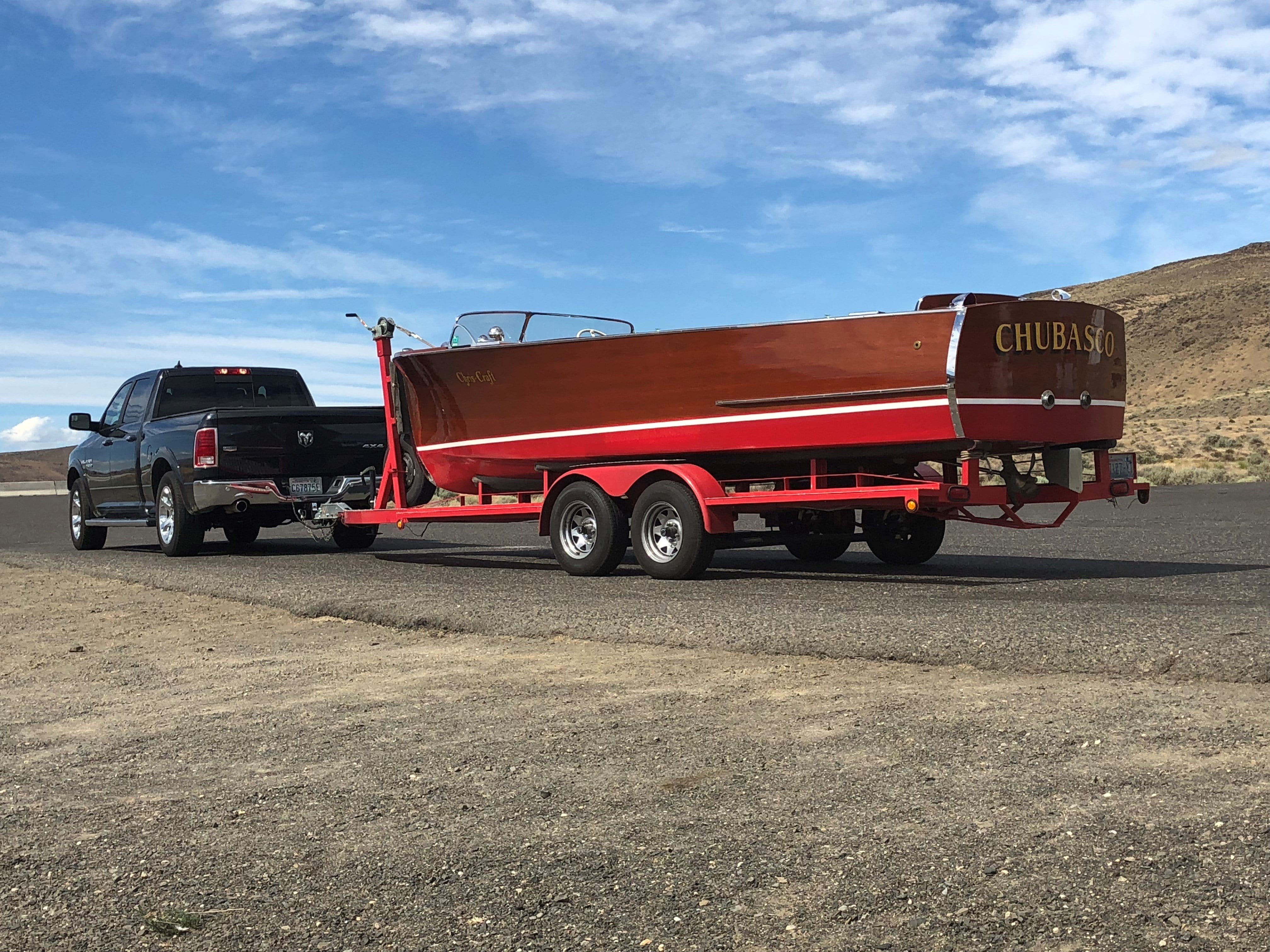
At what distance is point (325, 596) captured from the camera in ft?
33.6

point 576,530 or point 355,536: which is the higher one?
point 576,530

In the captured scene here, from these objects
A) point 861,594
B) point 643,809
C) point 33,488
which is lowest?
point 643,809

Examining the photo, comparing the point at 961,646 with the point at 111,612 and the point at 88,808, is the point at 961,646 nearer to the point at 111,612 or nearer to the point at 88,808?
the point at 88,808

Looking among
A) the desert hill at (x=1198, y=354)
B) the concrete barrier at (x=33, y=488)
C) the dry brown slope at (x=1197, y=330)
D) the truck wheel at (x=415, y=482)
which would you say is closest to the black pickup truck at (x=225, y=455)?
the truck wheel at (x=415, y=482)

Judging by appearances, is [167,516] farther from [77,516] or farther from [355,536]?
[77,516]

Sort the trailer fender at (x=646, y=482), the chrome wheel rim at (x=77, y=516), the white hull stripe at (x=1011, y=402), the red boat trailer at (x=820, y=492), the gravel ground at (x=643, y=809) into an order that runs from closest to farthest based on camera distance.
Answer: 1. the gravel ground at (x=643, y=809)
2. the white hull stripe at (x=1011, y=402)
3. the red boat trailer at (x=820, y=492)
4. the trailer fender at (x=646, y=482)
5. the chrome wheel rim at (x=77, y=516)

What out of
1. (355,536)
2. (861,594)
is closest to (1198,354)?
(355,536)

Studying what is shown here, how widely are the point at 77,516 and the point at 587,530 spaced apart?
29.9 feet

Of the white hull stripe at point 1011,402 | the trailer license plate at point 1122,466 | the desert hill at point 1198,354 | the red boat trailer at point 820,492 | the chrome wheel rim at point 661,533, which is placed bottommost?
the chrome wheel rim at point 661,533

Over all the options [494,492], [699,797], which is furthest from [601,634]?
[494,492]

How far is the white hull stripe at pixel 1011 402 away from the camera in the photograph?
9.86m

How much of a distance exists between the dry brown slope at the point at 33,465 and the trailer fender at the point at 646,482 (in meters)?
85.0

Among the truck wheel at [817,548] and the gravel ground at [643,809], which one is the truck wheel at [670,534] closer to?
the truck wheel at [817,548]

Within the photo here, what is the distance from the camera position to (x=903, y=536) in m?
12.6
